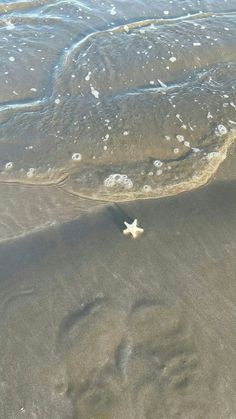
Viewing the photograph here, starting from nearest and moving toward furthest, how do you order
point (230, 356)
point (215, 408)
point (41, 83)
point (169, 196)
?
1. point (215, 408)
2. point (230, 356)
3. point (169, 196)
4. point (41, 83)

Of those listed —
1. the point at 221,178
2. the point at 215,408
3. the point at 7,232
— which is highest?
the point at 221,178

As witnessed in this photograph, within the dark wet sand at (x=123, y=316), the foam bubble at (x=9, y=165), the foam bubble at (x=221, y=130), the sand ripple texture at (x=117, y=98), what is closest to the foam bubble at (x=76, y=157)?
the sand ripple texture at (x=117, y=98)

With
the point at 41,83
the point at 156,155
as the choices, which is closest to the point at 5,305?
the point at 156,155

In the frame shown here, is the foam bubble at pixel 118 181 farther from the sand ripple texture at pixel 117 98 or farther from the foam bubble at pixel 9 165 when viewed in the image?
the foam bubble at pixel 9 165

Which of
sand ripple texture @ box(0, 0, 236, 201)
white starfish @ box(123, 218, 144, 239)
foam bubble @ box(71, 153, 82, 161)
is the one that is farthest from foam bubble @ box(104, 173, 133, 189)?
white starfish @ box(123, 218, 144, 239)

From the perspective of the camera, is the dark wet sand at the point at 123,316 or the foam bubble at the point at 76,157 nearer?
the dark wet sand at the point at 123,316

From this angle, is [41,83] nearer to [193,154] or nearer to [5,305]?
[193,154]

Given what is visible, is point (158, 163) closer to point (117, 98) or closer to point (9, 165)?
point (117, 98)
